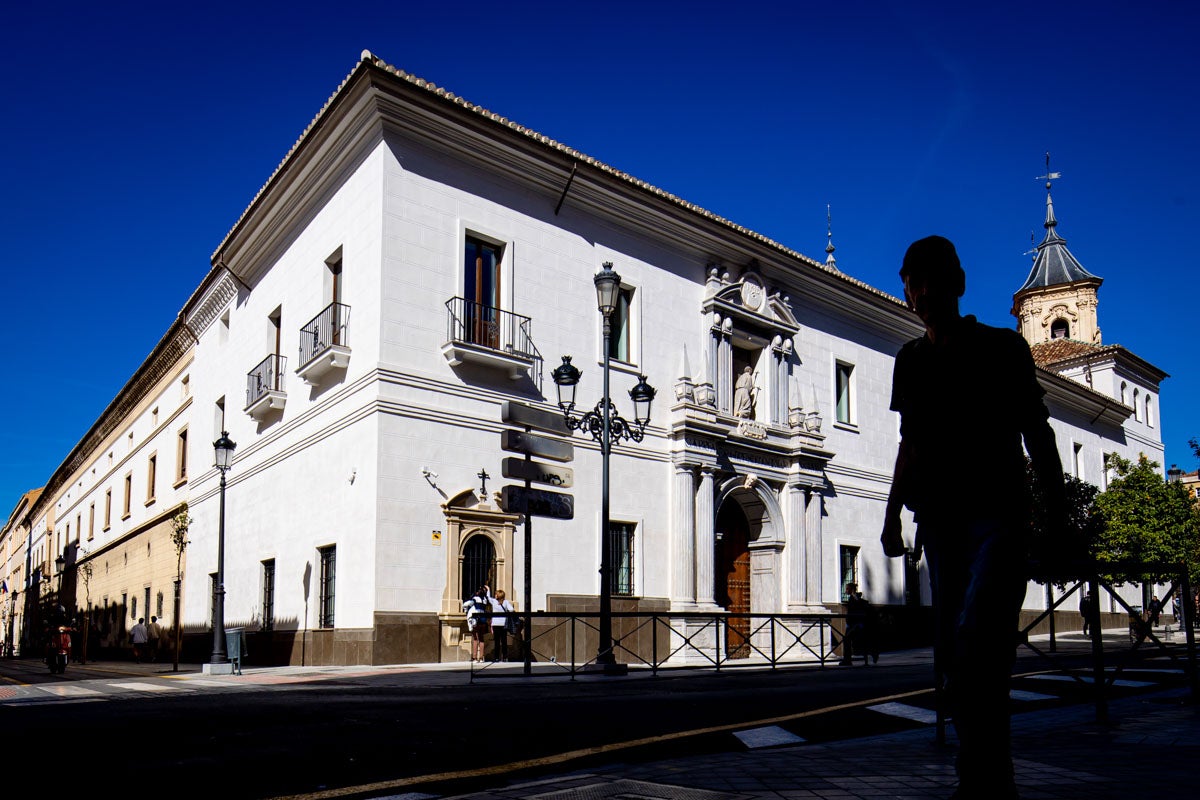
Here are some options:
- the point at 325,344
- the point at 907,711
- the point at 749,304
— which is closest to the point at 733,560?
the point at 749,304

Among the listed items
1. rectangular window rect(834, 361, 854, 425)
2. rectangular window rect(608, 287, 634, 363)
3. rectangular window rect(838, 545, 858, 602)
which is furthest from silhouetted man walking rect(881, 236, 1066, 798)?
rectangular window rect(834, 361, 854, 425)

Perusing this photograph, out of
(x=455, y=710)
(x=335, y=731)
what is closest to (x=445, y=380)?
(x=455, y=710)

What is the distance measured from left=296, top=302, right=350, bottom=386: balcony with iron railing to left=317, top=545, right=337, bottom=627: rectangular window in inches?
128

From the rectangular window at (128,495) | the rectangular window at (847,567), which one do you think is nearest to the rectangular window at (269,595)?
the rectangular window at (847,567)

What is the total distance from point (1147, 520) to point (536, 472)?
27.5m

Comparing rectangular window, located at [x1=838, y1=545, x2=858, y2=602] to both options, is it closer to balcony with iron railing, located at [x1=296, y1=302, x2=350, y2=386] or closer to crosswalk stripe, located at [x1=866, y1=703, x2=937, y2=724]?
balcony with iron railing, located at [x1=296, y1=302, x2=350, y2=386]

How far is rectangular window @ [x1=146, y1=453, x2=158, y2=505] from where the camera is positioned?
33.3 meters

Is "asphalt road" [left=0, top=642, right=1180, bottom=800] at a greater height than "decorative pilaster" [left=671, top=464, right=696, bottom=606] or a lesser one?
lesser

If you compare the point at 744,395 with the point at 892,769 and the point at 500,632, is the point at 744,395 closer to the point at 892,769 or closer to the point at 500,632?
the point at 500,632

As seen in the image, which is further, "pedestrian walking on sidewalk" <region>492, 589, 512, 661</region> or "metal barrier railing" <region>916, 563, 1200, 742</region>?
"pedestrian walking on sidewalk" <region>492, 589, 512, 661</region>

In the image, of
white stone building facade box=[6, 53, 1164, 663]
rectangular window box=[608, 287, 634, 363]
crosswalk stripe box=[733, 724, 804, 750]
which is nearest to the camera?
crosswalk stripe box=[733, 724, 804, 750]

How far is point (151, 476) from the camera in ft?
111

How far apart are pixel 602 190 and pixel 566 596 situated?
27.1 ft

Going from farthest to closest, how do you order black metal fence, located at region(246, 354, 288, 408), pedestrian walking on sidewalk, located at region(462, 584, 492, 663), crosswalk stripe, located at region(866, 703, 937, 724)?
1. black metal fence, located at region(246, 354, 288, 408)
2. pedestrian walking on sidewalk, located at region(462, 584, 492, 663)
3. crosswalk stripe, located at region(866, 703, 937, 724)
